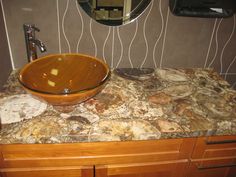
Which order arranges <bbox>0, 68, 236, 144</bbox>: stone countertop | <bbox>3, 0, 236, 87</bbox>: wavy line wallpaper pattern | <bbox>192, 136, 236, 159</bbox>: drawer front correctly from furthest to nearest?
<bbox>3, 0, 236, 87</bbox>: wavy line wallpaper pattern
<bbox>192, 136, 236, 159</bbox>: drawer front
<bbox>0, 68, 236, 144</bbox>: stone countertop

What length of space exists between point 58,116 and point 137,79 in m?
0.51

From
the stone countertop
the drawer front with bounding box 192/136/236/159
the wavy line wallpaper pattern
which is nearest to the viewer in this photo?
the stone countertop

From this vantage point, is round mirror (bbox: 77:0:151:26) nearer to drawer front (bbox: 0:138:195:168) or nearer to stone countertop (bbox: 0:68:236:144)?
stone countertop (bbox: 0:68:236:144)

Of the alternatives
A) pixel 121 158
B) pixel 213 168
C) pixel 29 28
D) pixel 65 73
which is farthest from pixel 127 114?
pixel 29 28

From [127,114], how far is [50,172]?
43cm

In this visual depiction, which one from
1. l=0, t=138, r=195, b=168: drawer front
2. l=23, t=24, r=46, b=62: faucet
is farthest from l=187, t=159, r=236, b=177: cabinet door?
l=23, t=24, r=46, b=62: faucet

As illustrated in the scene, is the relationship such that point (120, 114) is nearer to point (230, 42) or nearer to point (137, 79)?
point (137, 79)

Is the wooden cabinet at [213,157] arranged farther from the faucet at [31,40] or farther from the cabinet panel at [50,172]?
the faucet at [31,40]

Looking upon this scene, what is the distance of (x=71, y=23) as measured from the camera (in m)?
1.21

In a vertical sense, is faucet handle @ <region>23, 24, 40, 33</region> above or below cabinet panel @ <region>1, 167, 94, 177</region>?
above

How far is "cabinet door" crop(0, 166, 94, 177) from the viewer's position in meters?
0.96

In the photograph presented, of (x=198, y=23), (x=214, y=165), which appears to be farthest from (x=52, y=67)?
(x=214, y=165)

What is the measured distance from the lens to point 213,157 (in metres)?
1.09

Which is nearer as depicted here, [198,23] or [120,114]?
[120,114]
